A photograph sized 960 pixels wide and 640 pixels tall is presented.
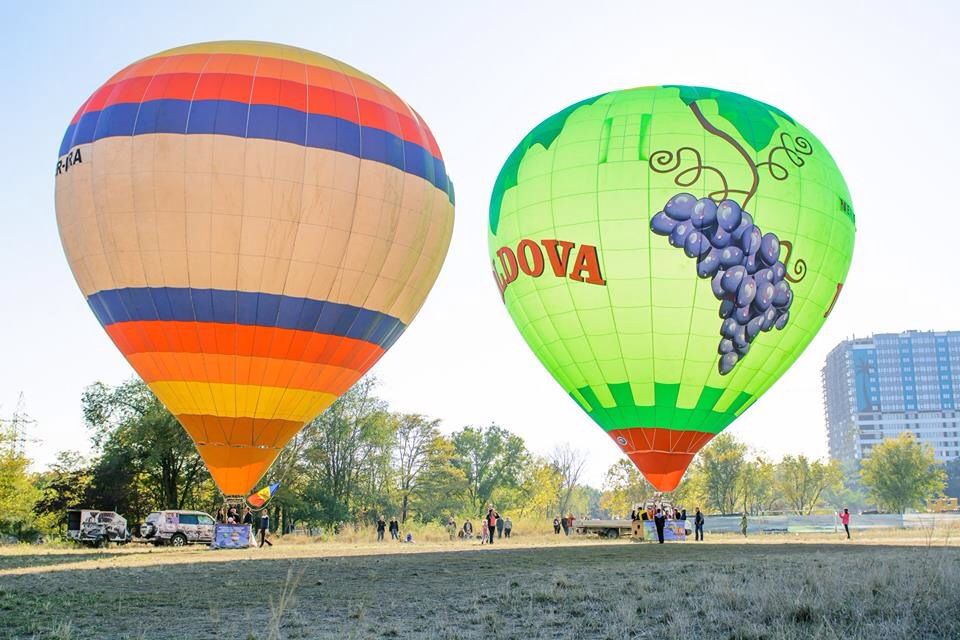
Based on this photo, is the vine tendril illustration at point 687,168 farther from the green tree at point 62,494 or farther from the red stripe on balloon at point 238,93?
the green tree at point 62,494

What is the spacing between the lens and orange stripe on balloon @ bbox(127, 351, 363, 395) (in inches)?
845

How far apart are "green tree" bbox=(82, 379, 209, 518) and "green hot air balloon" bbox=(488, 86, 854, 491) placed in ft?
91.9

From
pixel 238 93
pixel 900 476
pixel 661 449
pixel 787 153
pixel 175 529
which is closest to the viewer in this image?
pixel 238 93

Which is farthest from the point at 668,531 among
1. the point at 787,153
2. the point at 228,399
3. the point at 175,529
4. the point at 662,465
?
the point at 175,529

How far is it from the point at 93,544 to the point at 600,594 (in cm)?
2655

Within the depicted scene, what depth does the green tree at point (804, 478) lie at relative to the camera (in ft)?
278

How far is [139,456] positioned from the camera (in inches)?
1897

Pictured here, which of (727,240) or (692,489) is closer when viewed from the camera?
(727,240)

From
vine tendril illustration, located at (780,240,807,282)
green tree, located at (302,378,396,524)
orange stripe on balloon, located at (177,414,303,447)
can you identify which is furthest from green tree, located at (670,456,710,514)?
orange stripe on balloon, located at (177,414,303,447)

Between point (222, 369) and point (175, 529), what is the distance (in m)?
13.8

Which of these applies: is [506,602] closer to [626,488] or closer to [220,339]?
[220,339]

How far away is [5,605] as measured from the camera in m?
10.9

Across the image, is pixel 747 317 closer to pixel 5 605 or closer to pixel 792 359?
pixel 792 359

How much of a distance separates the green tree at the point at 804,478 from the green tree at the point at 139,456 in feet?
186
